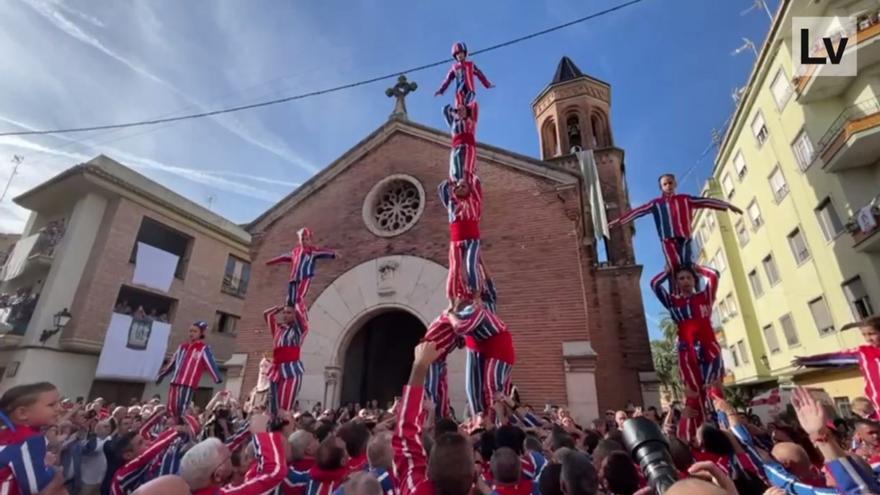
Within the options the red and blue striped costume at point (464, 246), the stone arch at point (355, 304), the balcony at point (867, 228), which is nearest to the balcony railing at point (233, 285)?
the stone arch at point (355, 304)

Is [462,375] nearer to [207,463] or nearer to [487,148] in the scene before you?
[487,148]

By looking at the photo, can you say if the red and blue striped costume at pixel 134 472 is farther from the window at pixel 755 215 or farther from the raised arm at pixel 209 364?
the window at pixel 755 215

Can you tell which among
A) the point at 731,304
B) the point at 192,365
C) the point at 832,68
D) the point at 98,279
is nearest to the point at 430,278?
the point at 192,365

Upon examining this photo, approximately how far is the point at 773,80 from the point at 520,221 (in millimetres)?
16318

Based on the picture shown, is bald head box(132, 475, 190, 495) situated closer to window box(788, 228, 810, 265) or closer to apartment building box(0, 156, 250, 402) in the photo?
apartment building box(0, 156, 250, 402)

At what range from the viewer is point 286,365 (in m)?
7.98

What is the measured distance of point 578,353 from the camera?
904 centimetres

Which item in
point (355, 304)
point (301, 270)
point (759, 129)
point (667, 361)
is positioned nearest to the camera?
point (301, 270)

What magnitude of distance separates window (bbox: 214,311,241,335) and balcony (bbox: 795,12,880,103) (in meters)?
27.9

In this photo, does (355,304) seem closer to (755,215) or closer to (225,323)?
(225,323)

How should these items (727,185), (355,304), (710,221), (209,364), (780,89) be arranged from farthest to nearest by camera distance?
(710,221) < (727,185) < (780,89) < (355,304) < (209,364)

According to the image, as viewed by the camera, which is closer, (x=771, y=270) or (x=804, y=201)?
(x=804, y=201)

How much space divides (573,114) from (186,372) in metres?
18.8

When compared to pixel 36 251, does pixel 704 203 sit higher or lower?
lower
